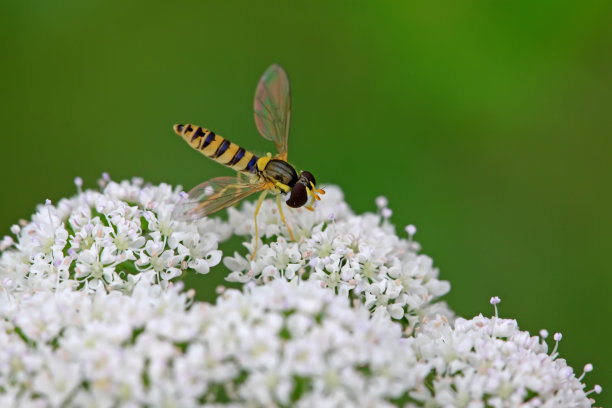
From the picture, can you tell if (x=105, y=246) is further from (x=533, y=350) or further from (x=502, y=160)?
(x=502, y=160)

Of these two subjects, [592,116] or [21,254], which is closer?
[21,254]

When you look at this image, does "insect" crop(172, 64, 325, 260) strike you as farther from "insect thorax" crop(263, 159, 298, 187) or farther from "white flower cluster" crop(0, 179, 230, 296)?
"white flower cluster" crop(0, 179, 230, 296)

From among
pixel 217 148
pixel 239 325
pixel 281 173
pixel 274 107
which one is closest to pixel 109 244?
pixel 217 148

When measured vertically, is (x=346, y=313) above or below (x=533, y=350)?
below

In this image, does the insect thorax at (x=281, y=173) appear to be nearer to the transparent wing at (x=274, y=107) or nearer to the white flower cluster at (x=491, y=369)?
the transparent wing at (x=274, y=107)

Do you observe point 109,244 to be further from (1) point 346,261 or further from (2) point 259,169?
(1) point 346,261

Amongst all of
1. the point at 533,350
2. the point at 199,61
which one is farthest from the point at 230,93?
the point at 533,350

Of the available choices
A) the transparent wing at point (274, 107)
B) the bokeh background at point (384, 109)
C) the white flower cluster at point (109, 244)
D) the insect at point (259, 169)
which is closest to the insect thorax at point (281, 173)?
the insect at point (259, 169)
